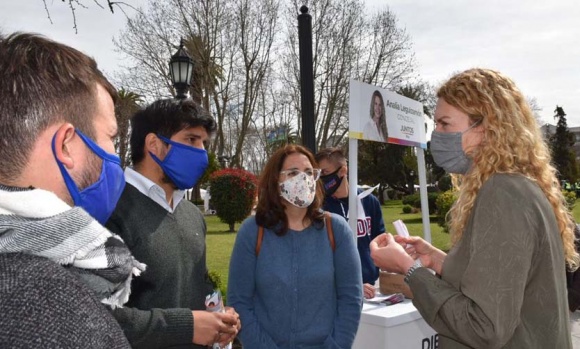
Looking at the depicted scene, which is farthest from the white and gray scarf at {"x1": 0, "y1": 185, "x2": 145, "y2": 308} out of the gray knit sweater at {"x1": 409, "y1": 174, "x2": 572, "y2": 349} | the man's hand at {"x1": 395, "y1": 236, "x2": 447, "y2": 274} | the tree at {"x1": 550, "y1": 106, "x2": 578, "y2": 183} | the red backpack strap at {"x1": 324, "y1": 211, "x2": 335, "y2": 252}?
the tree at {"x1": 550, "y1": 106, "x2": 578, "y2": 183}

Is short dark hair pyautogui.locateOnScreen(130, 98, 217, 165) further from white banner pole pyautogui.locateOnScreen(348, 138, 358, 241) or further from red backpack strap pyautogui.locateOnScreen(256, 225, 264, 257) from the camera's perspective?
white banner pole pyautogui.locateOnScreen(348, 138, 358, 241)

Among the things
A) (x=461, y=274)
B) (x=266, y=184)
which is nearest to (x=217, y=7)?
(x=266, y=184)

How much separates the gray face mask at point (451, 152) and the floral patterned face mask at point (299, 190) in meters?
1.08

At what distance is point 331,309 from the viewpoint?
2838 millimetres

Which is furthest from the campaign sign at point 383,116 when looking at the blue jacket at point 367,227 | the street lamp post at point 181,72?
the street lamp post at point 181,72

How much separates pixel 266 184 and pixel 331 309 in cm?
94

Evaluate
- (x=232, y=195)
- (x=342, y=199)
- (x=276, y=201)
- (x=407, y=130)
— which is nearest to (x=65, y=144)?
(x=276, y=201)

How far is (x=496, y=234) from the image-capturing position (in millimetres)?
1605

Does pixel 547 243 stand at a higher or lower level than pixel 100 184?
lower

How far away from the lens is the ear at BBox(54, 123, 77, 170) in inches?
39.6

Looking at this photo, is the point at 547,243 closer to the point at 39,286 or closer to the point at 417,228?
the point at 39,286

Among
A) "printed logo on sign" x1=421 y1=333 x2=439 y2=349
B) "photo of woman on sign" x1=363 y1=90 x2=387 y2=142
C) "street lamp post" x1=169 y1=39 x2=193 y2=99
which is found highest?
"street lamp post" x1=169 y1=39 x2=193 y2=99

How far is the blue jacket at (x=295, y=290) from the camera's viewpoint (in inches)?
108

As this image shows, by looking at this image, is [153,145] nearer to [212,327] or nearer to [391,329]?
[212,327]
